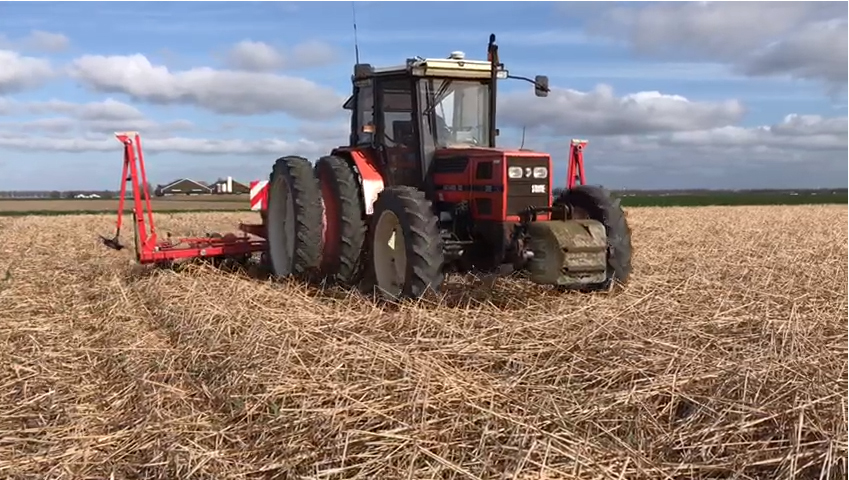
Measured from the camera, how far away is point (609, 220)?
297 inches

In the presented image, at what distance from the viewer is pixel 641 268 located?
9633 mm

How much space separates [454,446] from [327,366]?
1415mm

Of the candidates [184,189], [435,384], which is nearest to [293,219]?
[435,384]

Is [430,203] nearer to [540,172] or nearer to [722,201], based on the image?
[540,172]

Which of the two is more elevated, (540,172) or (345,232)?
(540,172)

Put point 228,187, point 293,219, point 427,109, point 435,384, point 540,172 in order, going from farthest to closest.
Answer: point 228,187, point 293,219, point 427,109, point 540,172, point 435,384

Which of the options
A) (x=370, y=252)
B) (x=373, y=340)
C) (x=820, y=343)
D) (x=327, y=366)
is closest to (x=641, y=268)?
(x=370, y=252)

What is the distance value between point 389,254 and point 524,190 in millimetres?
1414

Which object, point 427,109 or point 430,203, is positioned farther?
point 427,109

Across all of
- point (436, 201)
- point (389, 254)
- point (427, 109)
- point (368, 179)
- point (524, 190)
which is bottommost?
point (389, 254)

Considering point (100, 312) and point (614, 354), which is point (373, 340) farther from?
point (100, 312)

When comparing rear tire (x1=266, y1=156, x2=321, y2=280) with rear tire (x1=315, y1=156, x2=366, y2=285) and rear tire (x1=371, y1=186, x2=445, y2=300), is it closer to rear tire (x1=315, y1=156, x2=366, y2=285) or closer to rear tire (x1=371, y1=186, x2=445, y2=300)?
rear tire (x1=315, y1=156, x2=366, y2=285)

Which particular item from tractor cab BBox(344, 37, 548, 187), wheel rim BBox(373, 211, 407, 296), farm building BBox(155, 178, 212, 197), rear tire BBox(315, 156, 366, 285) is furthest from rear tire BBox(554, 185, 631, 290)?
farm building BBox(155, 178, 212, 197)

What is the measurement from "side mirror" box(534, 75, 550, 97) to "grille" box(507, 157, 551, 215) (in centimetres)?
94
